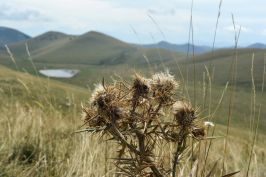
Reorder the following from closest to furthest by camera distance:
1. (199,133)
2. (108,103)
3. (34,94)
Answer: (108,103)
(199,133)
(34,94)

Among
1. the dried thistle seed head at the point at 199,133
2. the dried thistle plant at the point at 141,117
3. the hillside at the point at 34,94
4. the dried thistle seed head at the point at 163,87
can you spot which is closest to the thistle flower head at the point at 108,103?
the dried thistle plant at the point at 141,117

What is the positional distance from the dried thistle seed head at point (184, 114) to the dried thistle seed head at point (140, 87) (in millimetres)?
132

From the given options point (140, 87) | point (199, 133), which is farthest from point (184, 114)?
point (140, 87)

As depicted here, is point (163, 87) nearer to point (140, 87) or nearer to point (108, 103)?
point (140, 87)

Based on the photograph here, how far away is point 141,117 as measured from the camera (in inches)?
70.8

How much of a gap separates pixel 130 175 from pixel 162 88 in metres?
0.36

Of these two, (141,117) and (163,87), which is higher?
(163,87)

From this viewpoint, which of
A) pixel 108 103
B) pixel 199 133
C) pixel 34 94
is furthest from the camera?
pixel 34 94

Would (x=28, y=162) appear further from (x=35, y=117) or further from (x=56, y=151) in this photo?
(x=35, y=117)

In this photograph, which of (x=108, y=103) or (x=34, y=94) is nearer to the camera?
(x=108, y=103)

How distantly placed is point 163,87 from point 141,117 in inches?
6.9

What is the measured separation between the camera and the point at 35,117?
723 cm

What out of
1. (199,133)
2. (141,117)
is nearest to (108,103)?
(141,117)

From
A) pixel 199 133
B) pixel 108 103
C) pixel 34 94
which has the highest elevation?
pixel 108 103
